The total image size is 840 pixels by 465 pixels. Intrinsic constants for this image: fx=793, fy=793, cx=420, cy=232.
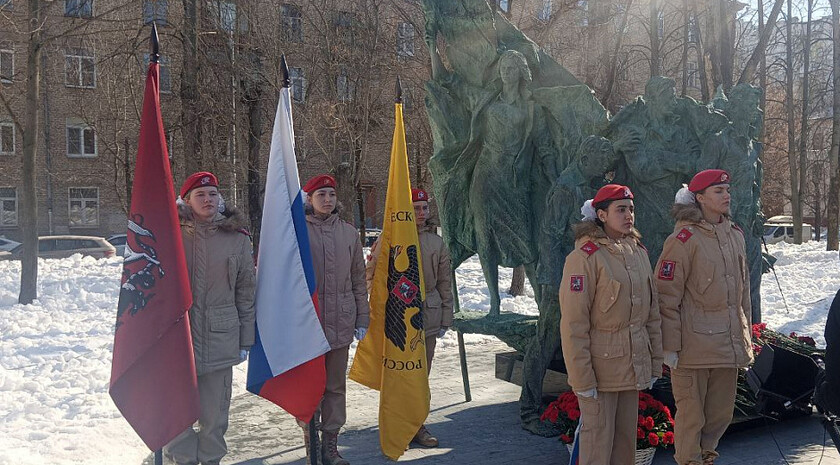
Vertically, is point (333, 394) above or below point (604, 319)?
below

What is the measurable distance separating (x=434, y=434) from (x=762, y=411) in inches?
102

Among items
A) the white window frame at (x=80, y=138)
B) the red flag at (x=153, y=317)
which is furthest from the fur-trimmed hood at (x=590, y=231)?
the white window frame at (x=80, y=138)

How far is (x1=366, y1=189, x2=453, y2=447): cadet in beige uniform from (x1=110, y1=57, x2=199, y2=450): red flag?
87.8 inches

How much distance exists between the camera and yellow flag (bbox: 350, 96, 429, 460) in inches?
237

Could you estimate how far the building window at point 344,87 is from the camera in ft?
61.6

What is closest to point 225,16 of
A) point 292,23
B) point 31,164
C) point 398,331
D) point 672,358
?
point 292,23

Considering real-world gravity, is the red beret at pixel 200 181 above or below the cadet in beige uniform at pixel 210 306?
above

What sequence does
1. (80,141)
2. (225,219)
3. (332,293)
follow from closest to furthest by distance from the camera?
1. (225,219)
2. (332,293)
3. (80,141)

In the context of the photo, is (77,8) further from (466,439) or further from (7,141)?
(7,141)

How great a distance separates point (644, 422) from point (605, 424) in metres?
1.19

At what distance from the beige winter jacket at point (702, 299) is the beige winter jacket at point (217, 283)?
2.60 m

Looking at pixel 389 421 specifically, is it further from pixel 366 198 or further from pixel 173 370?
pixel 366 198

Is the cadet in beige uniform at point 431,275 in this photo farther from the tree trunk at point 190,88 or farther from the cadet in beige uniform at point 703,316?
the tree trunk at point 190,88

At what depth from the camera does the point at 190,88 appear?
53.9 feet
